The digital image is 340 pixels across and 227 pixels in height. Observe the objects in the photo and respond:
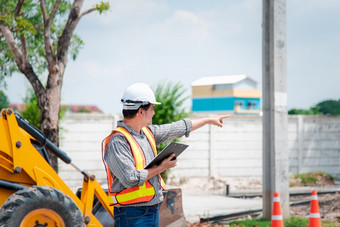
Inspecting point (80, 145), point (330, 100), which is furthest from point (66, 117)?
point (330, 100)

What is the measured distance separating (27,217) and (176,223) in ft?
6.22

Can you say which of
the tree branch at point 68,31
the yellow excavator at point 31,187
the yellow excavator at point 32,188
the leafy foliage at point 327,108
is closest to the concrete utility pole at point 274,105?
the yellow excavator at point 32,188

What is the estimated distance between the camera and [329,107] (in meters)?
48.2

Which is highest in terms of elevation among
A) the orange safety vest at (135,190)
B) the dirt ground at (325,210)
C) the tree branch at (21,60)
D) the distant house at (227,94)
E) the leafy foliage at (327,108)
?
the distant house at (227,94)

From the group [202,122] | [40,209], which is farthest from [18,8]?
[202,122]

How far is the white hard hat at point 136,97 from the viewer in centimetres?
358

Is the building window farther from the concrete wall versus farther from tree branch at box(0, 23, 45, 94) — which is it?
tree branch at box(0, 23, 45, 94)

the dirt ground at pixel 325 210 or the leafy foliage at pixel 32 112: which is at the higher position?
the leafy foliage at pixel 32 112

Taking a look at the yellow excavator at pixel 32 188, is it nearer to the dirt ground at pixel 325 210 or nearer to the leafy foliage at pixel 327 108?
the dirt ground at pixel 325 210

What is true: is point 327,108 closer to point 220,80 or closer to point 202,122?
point 220,80

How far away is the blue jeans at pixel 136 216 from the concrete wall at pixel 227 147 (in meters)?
12.6

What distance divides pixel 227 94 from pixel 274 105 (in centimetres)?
7267

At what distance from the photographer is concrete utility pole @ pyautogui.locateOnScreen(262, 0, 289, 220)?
29.6ft

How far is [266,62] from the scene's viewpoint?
30.1 ft
